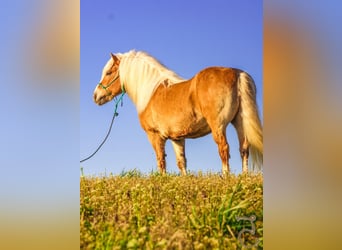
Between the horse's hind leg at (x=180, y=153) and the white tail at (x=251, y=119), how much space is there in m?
0.35

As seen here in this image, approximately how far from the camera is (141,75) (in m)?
2.37

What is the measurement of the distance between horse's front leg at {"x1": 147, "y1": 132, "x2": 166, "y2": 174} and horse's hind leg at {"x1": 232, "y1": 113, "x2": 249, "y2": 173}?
40 centimetres

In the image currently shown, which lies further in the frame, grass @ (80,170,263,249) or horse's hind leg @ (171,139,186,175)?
horse's hind leg @ (171,139,186,175)

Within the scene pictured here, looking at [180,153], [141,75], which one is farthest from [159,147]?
[141,75]

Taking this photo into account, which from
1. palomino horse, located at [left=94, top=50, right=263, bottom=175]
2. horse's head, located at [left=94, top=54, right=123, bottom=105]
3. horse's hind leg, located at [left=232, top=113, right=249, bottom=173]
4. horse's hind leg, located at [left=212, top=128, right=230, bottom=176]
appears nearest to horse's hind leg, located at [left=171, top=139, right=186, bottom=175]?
palomino horse, located at [left=94, top=50, right=263, bottom=175]

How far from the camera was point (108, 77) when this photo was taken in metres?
2.31

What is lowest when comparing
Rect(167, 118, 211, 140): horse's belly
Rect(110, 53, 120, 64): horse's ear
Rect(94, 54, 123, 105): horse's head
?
Rect(167, 118, 211, 140): horse's belly

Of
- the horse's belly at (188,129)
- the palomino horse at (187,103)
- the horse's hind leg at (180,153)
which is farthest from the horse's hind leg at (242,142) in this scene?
the horse's hind leg at (180,153)

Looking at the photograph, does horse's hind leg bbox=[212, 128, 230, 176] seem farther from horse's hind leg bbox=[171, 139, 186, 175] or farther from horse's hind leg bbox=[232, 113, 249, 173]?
horse's hind leg bbox=[171, 139, 186, 175]

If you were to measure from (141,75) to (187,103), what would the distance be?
0.30 meters

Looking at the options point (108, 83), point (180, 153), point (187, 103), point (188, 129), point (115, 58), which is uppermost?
point (115, 58)

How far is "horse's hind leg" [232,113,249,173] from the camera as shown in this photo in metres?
2.26

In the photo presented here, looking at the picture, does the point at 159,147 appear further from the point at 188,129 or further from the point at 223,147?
the point at 223,147
